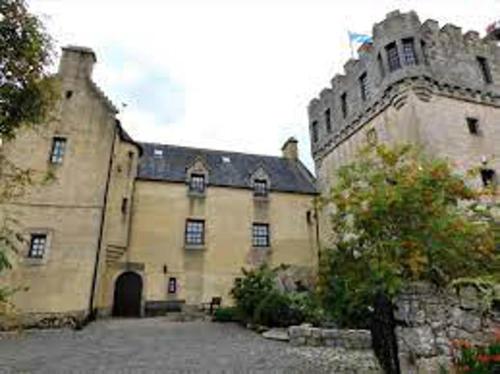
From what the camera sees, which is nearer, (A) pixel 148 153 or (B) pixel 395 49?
(B) pixel 395 49

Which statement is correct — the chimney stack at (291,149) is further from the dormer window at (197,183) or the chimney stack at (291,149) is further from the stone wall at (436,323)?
the stone wall at (436,323)

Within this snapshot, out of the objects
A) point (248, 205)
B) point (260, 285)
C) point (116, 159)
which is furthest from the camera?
point (248, 205)

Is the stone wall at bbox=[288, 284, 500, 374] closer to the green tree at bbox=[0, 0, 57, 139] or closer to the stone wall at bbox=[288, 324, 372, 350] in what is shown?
the stone wall at bbox=[288, 324, 372, 350]

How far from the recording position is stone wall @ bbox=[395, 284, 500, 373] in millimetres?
5430

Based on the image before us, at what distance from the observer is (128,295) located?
18297mm

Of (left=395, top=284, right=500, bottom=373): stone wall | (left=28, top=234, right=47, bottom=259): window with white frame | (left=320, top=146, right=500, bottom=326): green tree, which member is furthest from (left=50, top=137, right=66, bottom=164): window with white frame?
(left=395, top=284, right=500, bottom=373): stone wall

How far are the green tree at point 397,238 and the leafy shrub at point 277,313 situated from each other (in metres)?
5.99

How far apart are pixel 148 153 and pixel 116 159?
188 inches

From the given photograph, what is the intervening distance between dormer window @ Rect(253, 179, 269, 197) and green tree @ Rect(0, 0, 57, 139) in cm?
1711

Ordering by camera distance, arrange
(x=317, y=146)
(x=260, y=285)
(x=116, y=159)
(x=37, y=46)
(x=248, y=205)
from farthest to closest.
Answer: (x=317, y=146), (x=248, y=205), (x=116, y=159), (x=260, y=285), (x=37, y=46)

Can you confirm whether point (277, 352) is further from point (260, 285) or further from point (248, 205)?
point (248, 205)

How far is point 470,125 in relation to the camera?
18031mm

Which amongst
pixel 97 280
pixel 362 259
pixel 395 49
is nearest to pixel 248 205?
pixel 97 280

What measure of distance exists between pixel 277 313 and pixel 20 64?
1108 cm
